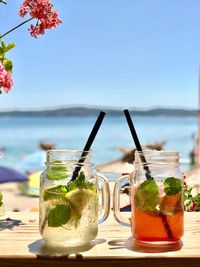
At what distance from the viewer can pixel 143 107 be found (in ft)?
130

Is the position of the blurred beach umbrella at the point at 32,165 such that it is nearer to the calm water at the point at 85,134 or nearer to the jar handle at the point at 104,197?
the jar handle at the point at 104,197

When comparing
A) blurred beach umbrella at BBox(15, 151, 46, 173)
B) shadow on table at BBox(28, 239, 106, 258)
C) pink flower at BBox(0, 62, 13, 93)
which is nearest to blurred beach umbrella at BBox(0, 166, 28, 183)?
pink flower at BBox(0, 62, 13, 93)

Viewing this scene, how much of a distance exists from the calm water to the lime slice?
1049 inches

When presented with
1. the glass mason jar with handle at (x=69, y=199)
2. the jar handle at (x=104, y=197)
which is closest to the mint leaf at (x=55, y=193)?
the glass mason jar with handle at (x=69, y=199)

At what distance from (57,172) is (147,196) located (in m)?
0.18

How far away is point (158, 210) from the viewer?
1032mm

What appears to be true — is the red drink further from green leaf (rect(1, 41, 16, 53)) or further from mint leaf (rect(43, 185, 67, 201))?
green leaf (rect(1, 41, 16, 53))

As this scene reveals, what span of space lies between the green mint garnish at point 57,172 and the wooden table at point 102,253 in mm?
136

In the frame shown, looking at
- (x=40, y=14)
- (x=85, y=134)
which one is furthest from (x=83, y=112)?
(x=40, y=14)

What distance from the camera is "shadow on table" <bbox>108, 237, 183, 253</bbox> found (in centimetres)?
103

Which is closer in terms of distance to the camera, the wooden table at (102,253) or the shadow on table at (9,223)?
the wooden table at (102,253)

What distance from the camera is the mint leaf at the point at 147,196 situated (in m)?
1.04

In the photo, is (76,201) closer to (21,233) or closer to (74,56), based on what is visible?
(21,233)

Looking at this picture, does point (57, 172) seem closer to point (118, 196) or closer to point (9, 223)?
point (118, 196)
